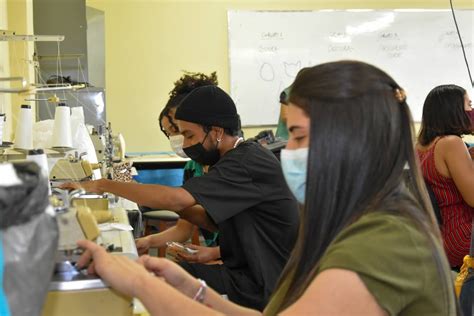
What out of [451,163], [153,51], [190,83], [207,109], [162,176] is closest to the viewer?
[207,109]

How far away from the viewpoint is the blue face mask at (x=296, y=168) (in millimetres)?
993

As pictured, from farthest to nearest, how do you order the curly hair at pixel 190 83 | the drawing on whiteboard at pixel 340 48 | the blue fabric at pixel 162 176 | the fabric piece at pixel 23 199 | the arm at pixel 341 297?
the drawing on whiteboard at pixel 340 48 < the blue fabric at pixel 162 176 < the curly hair at pixel 190 83 < the arm at pixel 341 297 < the fabric piece at pixel 23 199

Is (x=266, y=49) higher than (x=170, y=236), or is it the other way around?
(x=266, y=49)

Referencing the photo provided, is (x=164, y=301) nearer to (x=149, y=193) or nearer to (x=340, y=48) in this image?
(x=149, y=193)

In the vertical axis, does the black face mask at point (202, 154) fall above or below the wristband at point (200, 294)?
above

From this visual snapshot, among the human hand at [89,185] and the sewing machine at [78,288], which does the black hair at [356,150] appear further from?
the human hand at [89,185]

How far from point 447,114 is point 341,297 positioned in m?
1.71

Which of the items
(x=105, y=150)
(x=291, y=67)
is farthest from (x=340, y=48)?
(x=105, y=150)

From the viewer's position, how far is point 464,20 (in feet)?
16.9

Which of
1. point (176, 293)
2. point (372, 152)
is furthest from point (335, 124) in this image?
point (176, 293)

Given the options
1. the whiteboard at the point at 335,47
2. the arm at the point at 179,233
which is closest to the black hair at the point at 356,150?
the arm at the point at 179,233

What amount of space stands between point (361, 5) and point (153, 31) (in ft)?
6.28

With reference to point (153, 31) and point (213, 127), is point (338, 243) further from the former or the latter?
point (153, 31)

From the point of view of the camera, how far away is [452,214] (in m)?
2.28
